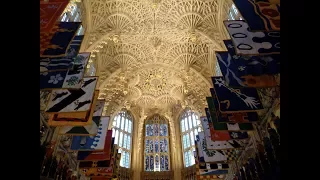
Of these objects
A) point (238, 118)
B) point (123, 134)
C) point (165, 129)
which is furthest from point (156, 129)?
point (238, 118)

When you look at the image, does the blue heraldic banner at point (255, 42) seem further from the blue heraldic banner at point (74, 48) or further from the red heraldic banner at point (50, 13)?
the red heraldic banner at point (50, 13)

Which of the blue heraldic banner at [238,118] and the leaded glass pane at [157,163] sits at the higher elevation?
the leaded glass pane at [157,163]

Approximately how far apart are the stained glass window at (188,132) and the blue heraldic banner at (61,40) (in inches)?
831

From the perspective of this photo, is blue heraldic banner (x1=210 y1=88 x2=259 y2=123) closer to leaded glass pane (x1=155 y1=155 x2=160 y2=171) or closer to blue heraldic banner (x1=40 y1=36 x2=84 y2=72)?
blue heraldic banner (x1=40 y1=36 x2=84 y2=72)

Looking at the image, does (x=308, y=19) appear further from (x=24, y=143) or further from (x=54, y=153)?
(x=54, y=153)

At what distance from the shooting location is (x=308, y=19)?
8.34 feet

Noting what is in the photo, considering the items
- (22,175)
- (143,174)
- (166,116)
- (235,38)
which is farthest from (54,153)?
(166,116)

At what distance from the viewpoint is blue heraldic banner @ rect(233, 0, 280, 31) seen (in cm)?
805

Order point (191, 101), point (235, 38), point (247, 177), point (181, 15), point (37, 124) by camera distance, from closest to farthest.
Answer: point (37, 124)
point (235, 38)
point (247, 177)
point (181, 15)
point (191, 101)

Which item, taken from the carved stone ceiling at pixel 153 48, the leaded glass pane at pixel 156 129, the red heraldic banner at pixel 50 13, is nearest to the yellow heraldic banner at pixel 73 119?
the red heraldic banner at pixel 50 13

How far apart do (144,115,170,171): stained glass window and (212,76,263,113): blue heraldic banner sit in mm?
20248

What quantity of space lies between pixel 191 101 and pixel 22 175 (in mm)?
26666

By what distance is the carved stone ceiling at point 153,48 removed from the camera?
A: 22516 millimetres

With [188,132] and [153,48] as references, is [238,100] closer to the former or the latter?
[153,48]
